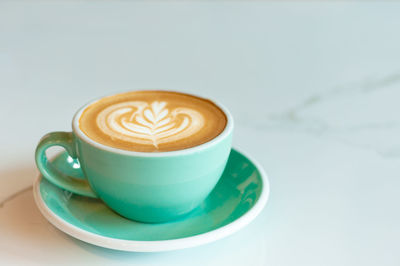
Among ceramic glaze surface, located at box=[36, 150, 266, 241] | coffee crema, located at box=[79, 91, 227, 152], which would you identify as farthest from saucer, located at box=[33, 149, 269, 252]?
coffee crema, located at box=[79, 91, 227, 152]

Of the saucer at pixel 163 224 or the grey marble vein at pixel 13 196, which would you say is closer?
the saucer at pixel 163 224

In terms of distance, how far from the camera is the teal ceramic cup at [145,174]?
2.36ft

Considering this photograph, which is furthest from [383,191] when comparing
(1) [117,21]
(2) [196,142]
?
(1) [117,21]

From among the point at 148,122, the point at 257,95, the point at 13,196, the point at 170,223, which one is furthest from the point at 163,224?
the point at 257,95

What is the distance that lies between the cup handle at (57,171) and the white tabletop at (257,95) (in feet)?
0.21

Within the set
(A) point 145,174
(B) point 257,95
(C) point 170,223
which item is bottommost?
(B) point 257,95

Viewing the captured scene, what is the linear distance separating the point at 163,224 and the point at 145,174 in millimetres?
107

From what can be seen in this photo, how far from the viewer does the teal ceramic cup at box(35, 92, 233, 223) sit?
28.3 inches

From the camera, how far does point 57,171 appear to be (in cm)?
84

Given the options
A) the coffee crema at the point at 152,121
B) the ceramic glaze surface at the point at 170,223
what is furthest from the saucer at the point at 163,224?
the coffee crema at the point at 152,121

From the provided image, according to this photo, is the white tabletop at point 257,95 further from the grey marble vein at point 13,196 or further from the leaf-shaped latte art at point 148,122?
the leaf-shaped latte art at point 148,122

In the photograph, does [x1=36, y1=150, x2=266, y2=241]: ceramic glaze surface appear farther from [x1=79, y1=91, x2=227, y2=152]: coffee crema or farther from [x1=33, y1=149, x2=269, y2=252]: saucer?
[x1=79, y1=91, x2=227, y2=152]: coffee crema

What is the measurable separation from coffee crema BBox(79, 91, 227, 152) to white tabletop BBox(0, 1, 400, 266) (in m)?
0.15

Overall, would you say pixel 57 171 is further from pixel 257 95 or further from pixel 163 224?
pixel 257 95
